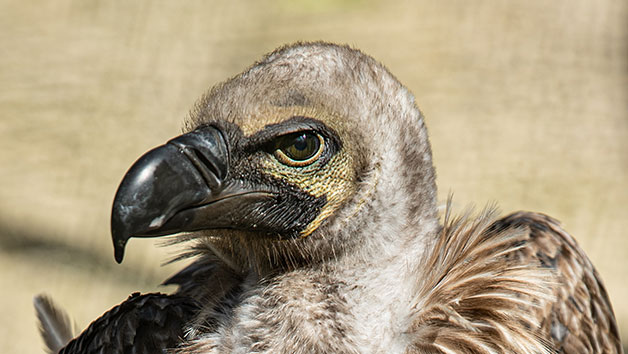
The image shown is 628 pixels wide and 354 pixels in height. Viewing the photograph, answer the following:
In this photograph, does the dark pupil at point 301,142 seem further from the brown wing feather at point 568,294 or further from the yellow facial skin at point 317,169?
the brown wing feather at point 568,294

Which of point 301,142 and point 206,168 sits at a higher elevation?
point 301,142

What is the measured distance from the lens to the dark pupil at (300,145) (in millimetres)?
2357

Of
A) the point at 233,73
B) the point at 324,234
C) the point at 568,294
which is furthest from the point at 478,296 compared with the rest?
the point at 233,73

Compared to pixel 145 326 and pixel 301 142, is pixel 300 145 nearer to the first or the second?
pixel 301 142

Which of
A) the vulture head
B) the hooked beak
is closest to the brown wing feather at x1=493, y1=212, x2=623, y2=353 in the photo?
the vulture head

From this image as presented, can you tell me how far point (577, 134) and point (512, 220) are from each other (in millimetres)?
3595

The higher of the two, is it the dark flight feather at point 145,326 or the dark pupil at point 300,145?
the dark pupil at point 300,145

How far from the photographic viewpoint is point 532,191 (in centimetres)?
607

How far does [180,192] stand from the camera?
7.27 ft

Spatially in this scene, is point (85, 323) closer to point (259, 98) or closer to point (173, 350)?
point (173, 350)

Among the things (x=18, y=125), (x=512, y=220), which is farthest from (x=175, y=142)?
(x=18, y=125)

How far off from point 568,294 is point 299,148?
1271mm

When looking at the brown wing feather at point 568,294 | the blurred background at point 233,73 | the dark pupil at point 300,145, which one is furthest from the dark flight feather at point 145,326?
the blurred background at point 233,73

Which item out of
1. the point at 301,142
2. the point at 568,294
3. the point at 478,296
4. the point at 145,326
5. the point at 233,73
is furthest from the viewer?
the point at 233,73
